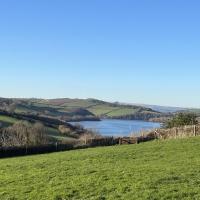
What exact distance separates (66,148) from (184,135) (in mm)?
Answer: 10802

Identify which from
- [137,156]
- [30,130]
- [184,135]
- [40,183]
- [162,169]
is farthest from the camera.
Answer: [30,130]

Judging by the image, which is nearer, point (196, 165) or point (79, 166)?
point (196, 165)

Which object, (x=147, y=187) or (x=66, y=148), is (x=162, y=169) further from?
(x=66, y=148)

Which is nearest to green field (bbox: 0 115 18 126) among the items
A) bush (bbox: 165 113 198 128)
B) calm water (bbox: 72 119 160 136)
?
calm water (bbox: 72 119 160 136)

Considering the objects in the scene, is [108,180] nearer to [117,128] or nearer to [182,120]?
[182,120]

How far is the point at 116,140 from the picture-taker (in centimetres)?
4988

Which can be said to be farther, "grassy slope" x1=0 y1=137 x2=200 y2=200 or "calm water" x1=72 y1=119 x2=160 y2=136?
"calm water" x1=72 y1=119 x2=160 y2=136

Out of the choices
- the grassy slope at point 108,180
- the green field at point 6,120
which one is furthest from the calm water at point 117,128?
the grassy slope at point 108,180

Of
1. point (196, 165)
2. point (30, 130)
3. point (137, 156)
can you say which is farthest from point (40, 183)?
point (30, 130)

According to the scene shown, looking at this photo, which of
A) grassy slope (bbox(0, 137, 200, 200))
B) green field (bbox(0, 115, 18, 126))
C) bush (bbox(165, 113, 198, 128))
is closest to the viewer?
grassy slope (bbox(0, 137, 200, 200))

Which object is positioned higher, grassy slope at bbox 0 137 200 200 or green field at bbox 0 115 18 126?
green field at bbox 0 115 18 126

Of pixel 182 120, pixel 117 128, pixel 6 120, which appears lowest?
pixel 117 128

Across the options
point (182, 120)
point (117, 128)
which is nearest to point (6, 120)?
point (182, 120)

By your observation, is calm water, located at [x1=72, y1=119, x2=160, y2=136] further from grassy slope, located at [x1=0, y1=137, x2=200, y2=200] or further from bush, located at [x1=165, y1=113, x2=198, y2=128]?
grassy slope, located at [x1=0, y1=137, x2=200, y2=200]
